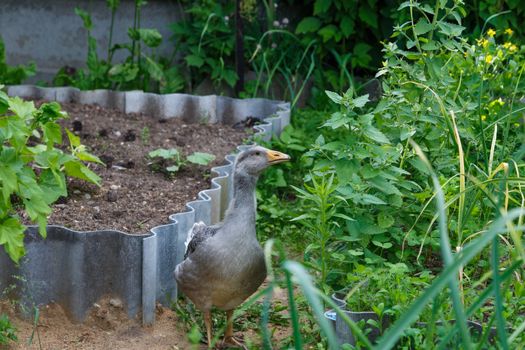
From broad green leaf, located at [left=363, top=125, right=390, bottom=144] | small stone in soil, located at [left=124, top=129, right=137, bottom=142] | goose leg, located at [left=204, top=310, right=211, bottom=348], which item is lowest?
goose leg, located at [left=204, top=310, right=211, bottom=348]

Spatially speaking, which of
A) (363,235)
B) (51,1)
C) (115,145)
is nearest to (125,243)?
(363,235)

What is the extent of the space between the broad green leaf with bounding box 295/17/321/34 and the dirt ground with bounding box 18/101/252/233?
1.37 m

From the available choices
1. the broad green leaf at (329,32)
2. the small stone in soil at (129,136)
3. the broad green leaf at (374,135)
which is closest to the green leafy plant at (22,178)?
the broad green leaf at (374,135)

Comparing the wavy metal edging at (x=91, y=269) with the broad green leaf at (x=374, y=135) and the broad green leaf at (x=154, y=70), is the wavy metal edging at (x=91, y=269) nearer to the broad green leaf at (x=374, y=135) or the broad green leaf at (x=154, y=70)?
the broad green leaf at (x=374, y=135)

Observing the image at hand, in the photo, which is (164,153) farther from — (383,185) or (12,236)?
(12,236)

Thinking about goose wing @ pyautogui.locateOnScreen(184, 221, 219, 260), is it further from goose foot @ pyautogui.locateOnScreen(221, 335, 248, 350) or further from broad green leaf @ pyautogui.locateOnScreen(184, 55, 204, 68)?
broad green leaf @ pyautogui.locateOnScreen(184, 55, 204, 68)

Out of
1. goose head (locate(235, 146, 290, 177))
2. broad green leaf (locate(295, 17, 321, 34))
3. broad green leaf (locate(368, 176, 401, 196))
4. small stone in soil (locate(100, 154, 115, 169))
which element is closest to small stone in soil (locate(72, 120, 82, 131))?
small stone in soil (locate(100, 154, 115, 169))

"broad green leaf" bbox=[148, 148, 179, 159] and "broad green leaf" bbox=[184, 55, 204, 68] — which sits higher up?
"broad green leaf" bbox=[184, 55, 204, 68]

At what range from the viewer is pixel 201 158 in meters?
5.78

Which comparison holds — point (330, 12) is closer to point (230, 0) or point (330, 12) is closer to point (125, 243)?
point (230, 0)

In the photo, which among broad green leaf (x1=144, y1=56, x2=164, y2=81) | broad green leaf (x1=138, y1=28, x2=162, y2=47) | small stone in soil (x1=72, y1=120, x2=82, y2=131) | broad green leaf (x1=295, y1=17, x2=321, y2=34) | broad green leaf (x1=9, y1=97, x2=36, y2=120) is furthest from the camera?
broad green leaf (x1=295, y1=17, x2=321, y2=34)

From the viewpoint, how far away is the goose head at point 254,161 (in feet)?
13.9

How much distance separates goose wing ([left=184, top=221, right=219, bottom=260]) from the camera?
4.15 meters

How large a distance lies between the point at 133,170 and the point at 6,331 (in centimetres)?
185
